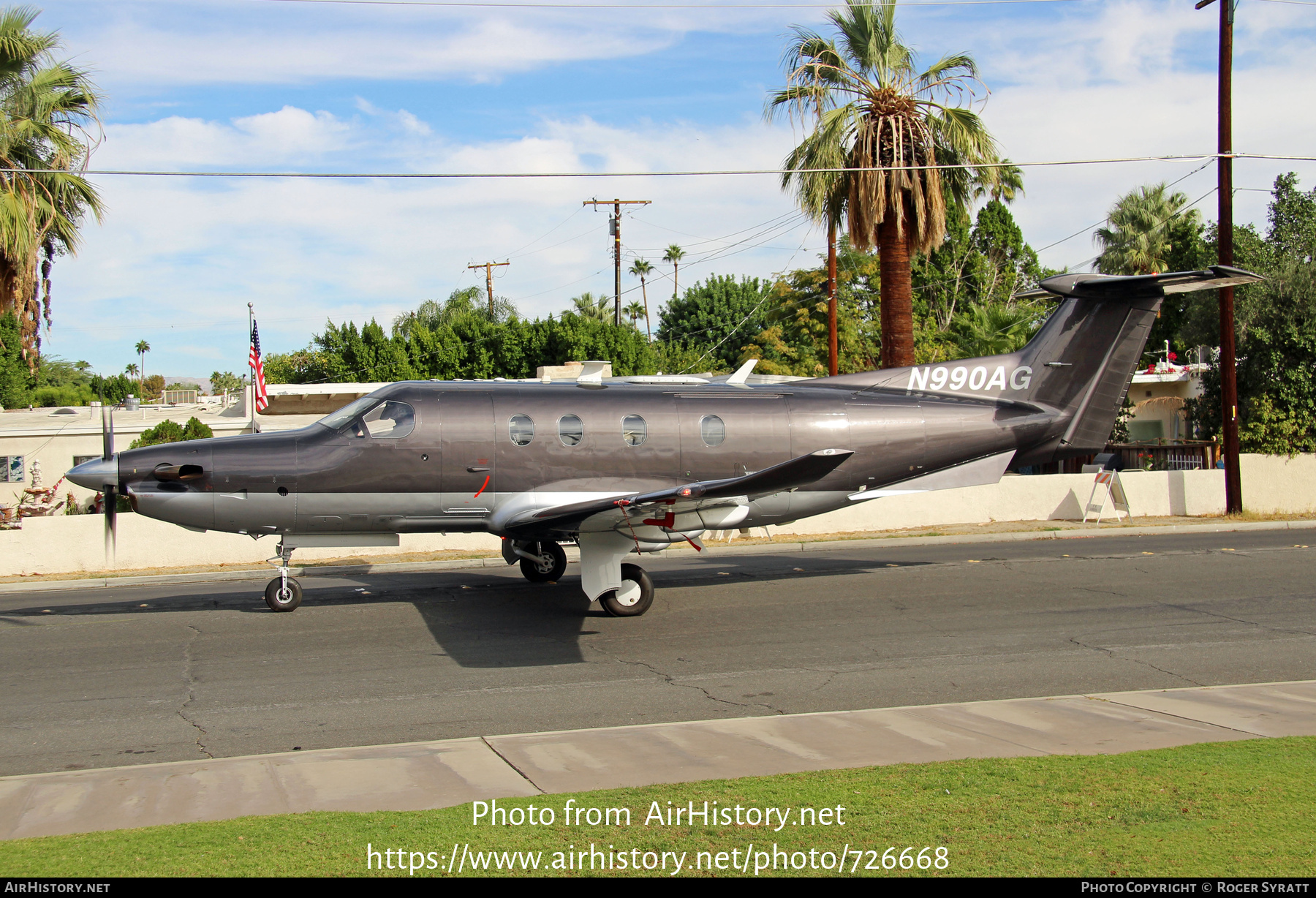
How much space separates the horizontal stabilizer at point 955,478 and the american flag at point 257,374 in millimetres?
19180

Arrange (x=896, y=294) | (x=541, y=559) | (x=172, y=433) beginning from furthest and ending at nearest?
1. (x=896, y=294)
2. (x=172, y=433)
3. (x=541, y=559)

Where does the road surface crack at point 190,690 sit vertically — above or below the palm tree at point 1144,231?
below

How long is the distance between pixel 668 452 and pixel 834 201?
13472mm

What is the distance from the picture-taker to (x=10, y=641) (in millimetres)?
11719

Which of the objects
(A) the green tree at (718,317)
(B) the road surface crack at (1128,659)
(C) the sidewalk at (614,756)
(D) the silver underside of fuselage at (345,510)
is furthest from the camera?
(A) the green tree at (718,317)

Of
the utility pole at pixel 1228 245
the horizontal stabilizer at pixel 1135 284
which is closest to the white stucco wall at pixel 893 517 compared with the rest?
the utility pole at pixel 1228 245

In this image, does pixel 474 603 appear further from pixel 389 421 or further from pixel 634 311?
pixel 634 311

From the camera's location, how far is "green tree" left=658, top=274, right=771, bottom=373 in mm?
70938

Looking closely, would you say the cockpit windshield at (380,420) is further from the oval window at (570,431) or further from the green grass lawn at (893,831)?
the green grass lawn at (893,831)

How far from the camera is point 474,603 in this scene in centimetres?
1391

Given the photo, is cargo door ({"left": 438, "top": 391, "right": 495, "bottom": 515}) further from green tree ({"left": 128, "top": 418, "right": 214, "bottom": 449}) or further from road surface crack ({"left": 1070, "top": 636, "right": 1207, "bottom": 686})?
green tree ({"left": 128, "top": 418, "right": 214, "bottom": 449})

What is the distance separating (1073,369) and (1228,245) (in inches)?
473

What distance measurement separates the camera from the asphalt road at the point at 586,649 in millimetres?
8531

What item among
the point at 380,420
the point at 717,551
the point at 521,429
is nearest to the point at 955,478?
the point at 717,551
